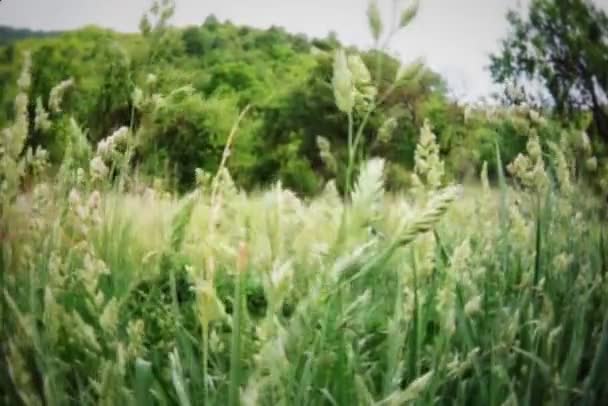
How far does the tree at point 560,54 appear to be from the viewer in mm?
847

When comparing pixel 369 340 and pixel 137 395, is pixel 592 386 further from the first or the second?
pixel 137 395

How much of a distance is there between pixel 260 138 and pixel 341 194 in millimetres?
90

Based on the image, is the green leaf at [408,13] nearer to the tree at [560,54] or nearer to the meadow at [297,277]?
the meadow at [297,277]

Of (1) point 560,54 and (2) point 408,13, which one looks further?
(1) point 560,54

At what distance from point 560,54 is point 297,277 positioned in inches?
15.9

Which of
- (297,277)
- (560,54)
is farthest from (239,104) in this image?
(560,54)

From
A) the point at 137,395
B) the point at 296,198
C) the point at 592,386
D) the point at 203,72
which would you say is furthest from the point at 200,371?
the point at 592,386

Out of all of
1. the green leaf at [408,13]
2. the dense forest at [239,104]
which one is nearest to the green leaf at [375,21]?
the green leaf at [408,13]

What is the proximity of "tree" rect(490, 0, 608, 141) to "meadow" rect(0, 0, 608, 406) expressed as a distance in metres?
0.04

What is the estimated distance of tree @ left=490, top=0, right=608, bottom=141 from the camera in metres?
0.85

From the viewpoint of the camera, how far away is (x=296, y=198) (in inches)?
26.1

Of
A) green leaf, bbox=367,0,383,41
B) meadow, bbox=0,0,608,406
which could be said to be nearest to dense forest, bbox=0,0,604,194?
meadow, bbox=0,0,608,406

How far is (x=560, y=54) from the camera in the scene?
0.85 meters

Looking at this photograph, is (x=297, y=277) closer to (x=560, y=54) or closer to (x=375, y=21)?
(x=375, y=21)
